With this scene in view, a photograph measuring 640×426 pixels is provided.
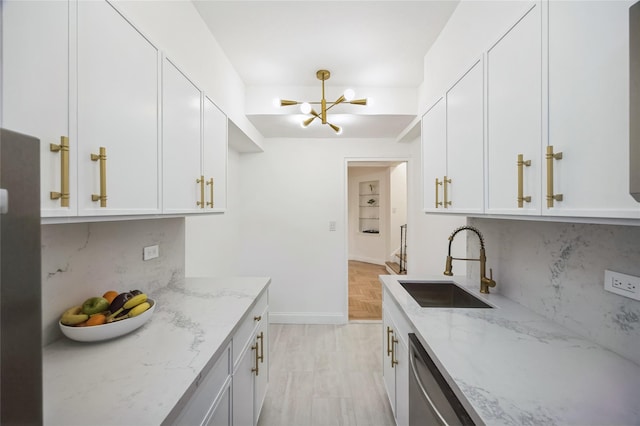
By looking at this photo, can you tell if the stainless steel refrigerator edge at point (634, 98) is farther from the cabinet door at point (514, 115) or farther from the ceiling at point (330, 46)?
the ceiling at point (330, 46)

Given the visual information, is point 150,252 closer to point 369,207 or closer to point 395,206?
point 395,206

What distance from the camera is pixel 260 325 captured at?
1732 millimetres

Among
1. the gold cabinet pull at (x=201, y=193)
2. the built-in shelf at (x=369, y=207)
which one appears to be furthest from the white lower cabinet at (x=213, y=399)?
the built-in shelf at (x=369, y=207)

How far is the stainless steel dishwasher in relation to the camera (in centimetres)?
82

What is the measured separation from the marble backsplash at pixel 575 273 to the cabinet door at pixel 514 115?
352mm

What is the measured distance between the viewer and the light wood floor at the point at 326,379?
1828mm

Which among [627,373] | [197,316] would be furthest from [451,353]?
[197,316]

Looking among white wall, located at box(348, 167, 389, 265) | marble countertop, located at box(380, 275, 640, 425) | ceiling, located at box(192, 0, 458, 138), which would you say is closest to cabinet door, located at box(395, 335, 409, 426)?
marble countertop, located at box(380, 275, 640, 425)

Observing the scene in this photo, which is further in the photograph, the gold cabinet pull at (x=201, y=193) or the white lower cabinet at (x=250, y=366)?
the gold cabinet pull at (x=201, y=193)

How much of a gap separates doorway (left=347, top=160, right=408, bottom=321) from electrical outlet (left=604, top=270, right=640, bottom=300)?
12.7 ft

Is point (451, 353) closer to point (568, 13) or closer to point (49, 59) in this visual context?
point (568, 13)

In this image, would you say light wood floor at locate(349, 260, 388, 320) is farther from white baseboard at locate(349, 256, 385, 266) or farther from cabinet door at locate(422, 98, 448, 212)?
cabinet door at locate(422, 98, 448, 212)

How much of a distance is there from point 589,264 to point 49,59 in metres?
1.96

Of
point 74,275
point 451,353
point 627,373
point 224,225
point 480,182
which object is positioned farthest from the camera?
point 224,225
